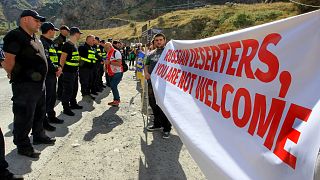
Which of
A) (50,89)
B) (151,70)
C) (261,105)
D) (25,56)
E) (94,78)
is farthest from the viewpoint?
(94,78)

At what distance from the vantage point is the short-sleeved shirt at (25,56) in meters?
4.89

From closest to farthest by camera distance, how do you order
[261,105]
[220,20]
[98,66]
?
[261,105], [98,66], [220,20]

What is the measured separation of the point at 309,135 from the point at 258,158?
0.47m

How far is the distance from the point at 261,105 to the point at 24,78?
3974 millimetres

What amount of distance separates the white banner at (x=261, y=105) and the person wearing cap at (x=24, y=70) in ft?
9.05

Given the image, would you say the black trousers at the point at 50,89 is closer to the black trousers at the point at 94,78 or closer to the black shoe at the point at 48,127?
the black shoe at the point at 48,127

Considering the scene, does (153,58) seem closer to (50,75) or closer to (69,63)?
(50,75)

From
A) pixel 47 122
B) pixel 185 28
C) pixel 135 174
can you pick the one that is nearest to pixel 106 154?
pixel 135 174

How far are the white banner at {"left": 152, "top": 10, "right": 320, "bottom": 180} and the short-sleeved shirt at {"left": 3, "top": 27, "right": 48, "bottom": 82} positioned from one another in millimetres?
2792

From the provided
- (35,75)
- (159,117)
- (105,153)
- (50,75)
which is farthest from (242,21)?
(35,75)

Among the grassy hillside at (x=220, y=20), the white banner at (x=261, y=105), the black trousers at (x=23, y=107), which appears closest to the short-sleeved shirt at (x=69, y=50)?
the black trousers at (x=23, y=107)

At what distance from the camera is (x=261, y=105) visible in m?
2.32

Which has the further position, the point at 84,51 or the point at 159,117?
the point at 84,51

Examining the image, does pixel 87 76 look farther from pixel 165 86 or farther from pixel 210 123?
pixel 210 123
